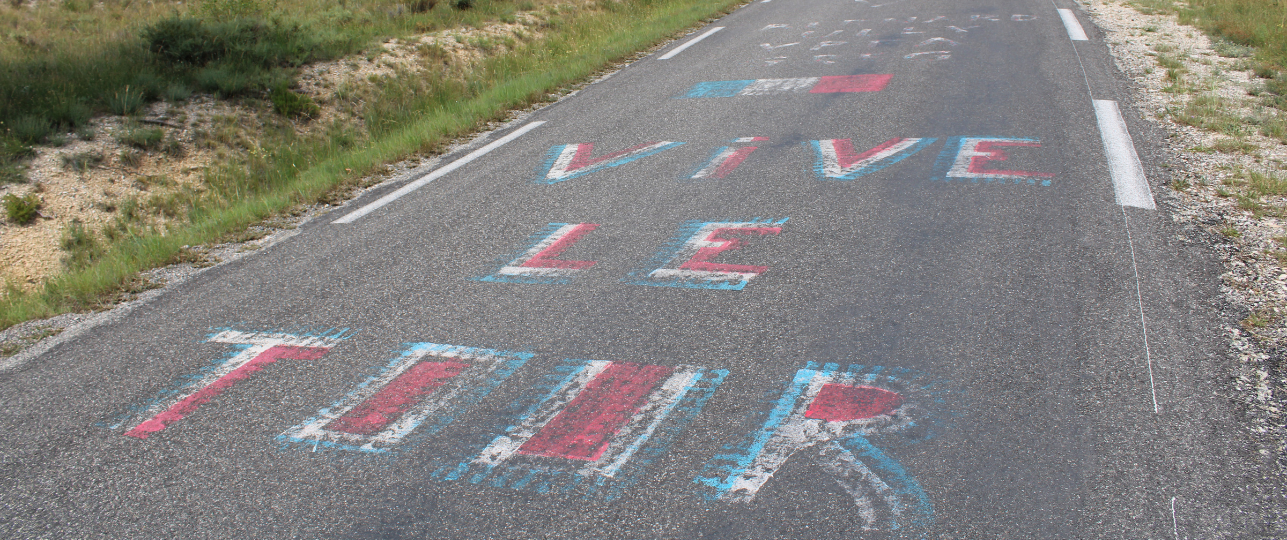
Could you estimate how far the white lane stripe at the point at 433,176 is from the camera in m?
5.56

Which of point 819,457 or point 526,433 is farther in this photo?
point 526,433

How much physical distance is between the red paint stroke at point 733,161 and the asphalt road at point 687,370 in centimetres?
3

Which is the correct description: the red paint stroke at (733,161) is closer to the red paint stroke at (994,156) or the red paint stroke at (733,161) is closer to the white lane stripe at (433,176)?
the red paint stroke at (994,156)

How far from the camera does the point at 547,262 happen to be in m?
4.54

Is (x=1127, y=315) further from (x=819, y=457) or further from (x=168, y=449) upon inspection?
(x=168, y=449)

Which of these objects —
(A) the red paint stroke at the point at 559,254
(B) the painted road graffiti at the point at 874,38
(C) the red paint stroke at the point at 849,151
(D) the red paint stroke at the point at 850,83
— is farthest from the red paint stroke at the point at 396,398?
(B) the painted road graffiti at the point at 874,38

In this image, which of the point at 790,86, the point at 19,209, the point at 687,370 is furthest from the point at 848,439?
the point at 19,209

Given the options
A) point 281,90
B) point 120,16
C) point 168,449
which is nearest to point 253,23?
point 281,90

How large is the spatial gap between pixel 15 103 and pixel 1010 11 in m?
11.8

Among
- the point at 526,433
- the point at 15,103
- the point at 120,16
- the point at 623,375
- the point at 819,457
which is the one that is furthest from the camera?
the point at 120,16

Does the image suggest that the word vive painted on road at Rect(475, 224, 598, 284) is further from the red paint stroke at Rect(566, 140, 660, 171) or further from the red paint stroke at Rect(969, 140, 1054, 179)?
the red paint stroke at Rect(969, 140, 1054, 179)

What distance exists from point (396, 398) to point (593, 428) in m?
0.86

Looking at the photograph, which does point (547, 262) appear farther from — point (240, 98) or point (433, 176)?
point (240, 98)

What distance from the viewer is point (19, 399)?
3.54 metres
